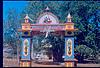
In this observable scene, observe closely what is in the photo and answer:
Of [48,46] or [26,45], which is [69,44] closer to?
[48,46]

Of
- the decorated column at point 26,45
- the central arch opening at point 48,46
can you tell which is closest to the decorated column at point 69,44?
the central arch opening at point 48,46

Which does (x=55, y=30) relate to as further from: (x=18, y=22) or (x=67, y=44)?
(x=18, y=22)

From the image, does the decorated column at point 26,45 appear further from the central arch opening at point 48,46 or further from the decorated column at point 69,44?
the decorated column at point 69,44

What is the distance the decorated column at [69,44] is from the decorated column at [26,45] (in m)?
0.93

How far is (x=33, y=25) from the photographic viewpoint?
667cm

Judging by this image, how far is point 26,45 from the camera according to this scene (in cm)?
666

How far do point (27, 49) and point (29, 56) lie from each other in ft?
0.60

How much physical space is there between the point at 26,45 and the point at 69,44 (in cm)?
108

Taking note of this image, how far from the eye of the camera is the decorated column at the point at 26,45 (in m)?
6.64

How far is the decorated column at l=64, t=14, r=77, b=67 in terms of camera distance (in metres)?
6.61

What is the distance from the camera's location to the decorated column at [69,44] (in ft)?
21.7

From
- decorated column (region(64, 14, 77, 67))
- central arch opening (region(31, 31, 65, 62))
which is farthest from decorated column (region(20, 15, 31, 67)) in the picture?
decorated column (region(64, 14, 77, 67))

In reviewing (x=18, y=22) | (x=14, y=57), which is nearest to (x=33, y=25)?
(x=18, y=22)

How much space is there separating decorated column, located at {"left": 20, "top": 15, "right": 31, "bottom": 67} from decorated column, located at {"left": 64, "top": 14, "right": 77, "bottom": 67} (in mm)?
928
